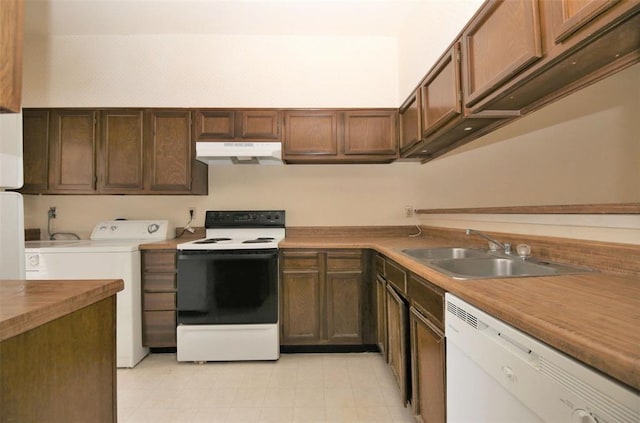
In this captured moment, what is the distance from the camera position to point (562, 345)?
559mm

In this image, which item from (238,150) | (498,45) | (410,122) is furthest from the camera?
(238,150)

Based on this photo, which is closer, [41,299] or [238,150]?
[41,299]

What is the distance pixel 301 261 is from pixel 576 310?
188cm

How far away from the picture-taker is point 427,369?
1.28 m

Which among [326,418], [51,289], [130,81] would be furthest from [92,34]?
[326,418]

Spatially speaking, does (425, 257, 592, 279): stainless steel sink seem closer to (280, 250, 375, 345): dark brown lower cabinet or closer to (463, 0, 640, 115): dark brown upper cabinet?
(463, 0, 640, 115): dark brown upper cabinet

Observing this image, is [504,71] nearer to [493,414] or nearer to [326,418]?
[493,414]

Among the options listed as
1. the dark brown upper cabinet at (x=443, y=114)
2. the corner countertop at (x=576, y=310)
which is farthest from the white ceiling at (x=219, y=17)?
the corner countertop at (x=576, y=310)

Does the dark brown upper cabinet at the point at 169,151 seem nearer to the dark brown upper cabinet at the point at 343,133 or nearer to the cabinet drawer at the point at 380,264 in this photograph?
the dark brown upper cabinet at the point at 343,133

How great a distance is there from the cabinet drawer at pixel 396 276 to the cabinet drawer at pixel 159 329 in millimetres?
1752

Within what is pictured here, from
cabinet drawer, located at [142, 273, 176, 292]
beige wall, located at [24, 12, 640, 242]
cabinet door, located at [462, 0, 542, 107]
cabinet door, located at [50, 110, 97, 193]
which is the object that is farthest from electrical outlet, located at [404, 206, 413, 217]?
cabinet door, located at [50, 110, 97, 193]

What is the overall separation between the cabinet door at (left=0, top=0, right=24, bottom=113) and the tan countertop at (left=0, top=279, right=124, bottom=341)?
49 centimetres

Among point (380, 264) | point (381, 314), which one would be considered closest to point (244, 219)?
point (380, 264)

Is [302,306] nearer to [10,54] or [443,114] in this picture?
[443,114]
